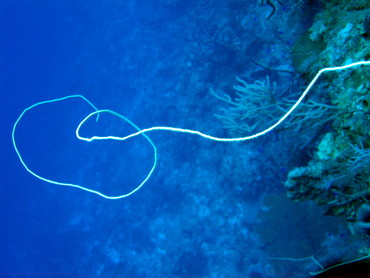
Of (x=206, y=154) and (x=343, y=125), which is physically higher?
(x=343, y=125)

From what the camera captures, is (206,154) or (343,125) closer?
(343,125)

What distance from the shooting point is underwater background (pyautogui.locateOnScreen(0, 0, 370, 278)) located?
129 inches

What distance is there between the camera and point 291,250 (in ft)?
16.2

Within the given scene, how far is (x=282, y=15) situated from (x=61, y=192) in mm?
16490

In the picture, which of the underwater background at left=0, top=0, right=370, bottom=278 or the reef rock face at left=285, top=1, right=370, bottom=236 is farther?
the underwater background at left=0, top=0, right=370, bottom=278

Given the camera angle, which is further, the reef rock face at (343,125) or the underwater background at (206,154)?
the underwater background at (206,154)

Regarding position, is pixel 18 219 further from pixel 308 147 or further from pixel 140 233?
pixel 308 147

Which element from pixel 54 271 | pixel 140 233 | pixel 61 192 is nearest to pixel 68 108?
pixel 61 192

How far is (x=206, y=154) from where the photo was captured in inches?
299

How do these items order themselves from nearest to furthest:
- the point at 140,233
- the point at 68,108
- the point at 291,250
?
1. the point at 291,250
2. the point at 140,233
3. the point at 68,108

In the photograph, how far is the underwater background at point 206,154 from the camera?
3.28 meters

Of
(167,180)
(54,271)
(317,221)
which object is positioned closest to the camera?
(317,221)

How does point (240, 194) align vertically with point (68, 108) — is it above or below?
above

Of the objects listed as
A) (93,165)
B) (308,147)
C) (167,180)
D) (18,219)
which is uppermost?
(308,147)
